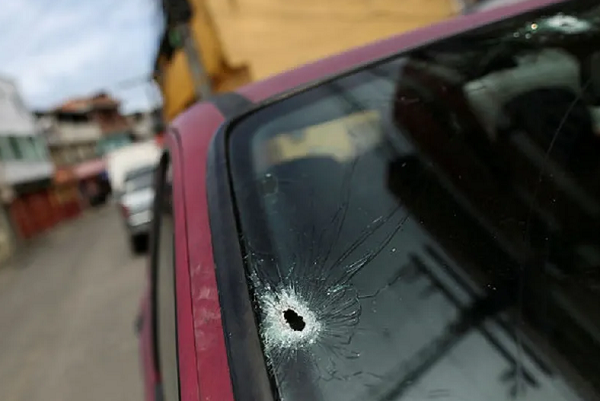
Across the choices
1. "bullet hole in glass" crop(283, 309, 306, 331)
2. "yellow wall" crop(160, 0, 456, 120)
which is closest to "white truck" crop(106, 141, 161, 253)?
"yellow wall" crop(160, 0, 456, 120)

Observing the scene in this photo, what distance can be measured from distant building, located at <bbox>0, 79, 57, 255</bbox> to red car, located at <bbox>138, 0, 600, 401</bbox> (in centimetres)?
2811

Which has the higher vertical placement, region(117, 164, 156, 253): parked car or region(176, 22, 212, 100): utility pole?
region(176, 22, 212, 100): utility pole

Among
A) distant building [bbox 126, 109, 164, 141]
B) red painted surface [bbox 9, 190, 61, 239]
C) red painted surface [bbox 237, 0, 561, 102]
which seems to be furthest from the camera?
distant building [bbox 126, 109, 164, 141]

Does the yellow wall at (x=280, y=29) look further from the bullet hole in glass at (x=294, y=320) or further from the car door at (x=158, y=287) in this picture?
the bullet hole in glass at (x=294, y=320)

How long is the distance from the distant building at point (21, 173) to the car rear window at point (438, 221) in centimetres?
2818

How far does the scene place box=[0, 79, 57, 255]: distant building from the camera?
3152 centimetres

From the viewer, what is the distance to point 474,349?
1072 millimetres

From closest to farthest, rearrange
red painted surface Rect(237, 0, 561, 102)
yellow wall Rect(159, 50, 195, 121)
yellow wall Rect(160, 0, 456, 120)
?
red painted surface Rect(237, 0, 561, 102), yellow wall Rect(160, 0, 456, 120), yellow wall Rect(159, 50, 195, 121)

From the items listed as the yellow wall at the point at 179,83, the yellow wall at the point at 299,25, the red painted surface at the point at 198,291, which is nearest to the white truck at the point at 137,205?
the yellow wall at the point at 179,83

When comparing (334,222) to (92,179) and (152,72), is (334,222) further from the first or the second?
(92,179)

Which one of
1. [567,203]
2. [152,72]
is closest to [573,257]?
[567,203]

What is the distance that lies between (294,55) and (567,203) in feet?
34.5

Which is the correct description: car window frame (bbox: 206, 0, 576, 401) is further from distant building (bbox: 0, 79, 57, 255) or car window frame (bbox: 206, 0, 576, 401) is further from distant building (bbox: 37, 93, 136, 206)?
distant building (bbox: 37, 93, 136, 206)

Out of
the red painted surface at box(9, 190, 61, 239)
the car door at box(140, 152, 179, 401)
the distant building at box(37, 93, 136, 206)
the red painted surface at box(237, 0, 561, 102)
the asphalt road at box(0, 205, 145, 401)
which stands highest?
the distant building at box(37, 93, 136, 206)
